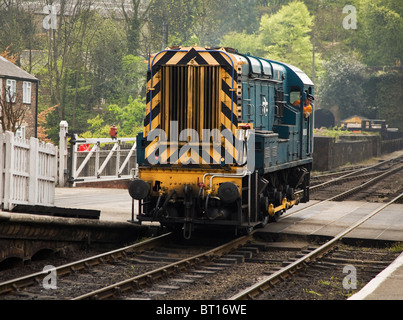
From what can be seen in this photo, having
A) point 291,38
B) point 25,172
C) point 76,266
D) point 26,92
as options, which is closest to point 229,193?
point 76,266

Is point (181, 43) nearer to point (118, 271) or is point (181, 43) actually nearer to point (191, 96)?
point (191, 96)

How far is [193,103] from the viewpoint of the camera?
1355cm

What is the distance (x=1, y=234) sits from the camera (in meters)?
10.9

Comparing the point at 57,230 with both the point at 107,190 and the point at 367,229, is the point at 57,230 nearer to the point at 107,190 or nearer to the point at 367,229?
the point at 367,229

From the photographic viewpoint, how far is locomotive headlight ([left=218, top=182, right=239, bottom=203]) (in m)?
12.6

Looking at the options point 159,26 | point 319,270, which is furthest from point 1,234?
point 159,26

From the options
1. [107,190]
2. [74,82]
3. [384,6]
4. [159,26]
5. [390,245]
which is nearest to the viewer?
[390,245]

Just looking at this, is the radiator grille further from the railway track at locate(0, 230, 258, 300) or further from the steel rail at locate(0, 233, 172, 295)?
the railway track at locate(0, 230, 258, 300)

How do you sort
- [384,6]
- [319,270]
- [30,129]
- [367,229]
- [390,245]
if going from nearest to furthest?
[319,270] → [390,245] → [367,229] → [30,129] → [384,6]

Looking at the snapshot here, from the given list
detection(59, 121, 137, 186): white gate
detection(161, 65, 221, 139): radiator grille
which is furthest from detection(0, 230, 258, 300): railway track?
detection(59, 121, 137, 186): white gate

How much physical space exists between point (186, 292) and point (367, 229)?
6491 millimetres

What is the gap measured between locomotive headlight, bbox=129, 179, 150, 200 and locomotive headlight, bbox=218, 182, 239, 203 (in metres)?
1.38

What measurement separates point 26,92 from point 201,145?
34633 millimetres

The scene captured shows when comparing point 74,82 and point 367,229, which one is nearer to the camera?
point 367,229
